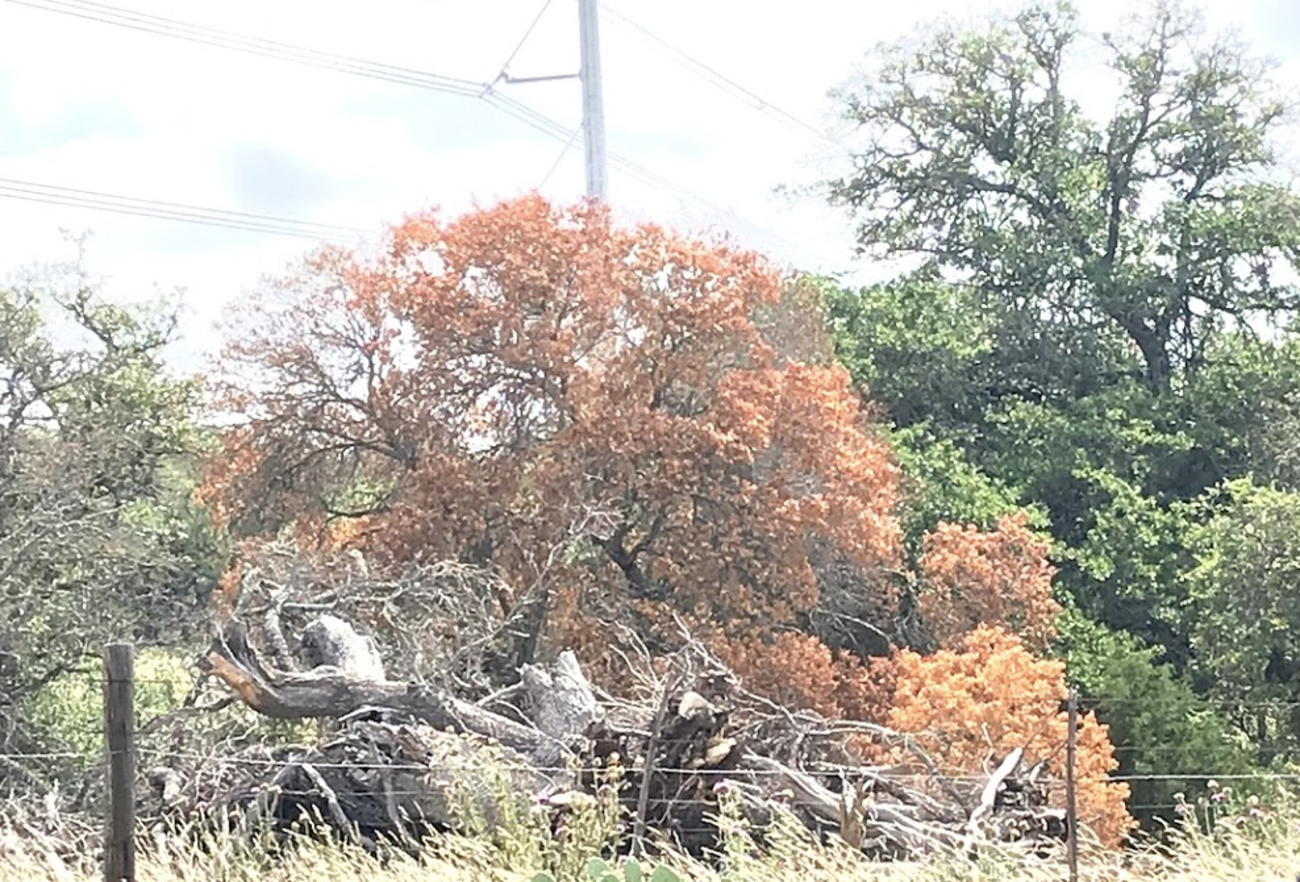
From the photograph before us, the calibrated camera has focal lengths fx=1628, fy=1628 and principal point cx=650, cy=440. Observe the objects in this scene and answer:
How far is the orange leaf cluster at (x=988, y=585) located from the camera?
12148 millimetres

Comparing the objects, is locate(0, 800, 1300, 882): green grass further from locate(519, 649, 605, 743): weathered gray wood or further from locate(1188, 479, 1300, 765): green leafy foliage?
locate(1188, 479, 1300, 765): green leafy foliage

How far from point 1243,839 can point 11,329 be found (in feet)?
31.0

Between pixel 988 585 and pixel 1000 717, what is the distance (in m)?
2.34

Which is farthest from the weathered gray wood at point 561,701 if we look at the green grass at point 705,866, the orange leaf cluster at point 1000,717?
the orange leaf cluster at point 1000,717

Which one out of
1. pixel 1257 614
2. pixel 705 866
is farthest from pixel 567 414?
pixel 705 866

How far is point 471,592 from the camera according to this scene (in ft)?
29.5

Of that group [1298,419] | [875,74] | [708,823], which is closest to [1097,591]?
[1298,419]

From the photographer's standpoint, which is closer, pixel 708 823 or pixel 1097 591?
pixel 708 823

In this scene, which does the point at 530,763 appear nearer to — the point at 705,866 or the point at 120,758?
the point at 705,866

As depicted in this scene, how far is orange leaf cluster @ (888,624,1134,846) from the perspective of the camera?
9.20m

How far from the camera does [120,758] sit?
482cm

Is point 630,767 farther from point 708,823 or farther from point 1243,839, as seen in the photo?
point 1243,839

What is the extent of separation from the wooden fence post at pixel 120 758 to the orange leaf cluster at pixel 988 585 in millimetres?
8120

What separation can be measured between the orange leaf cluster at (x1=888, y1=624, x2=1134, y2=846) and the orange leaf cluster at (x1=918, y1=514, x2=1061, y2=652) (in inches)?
48.9
